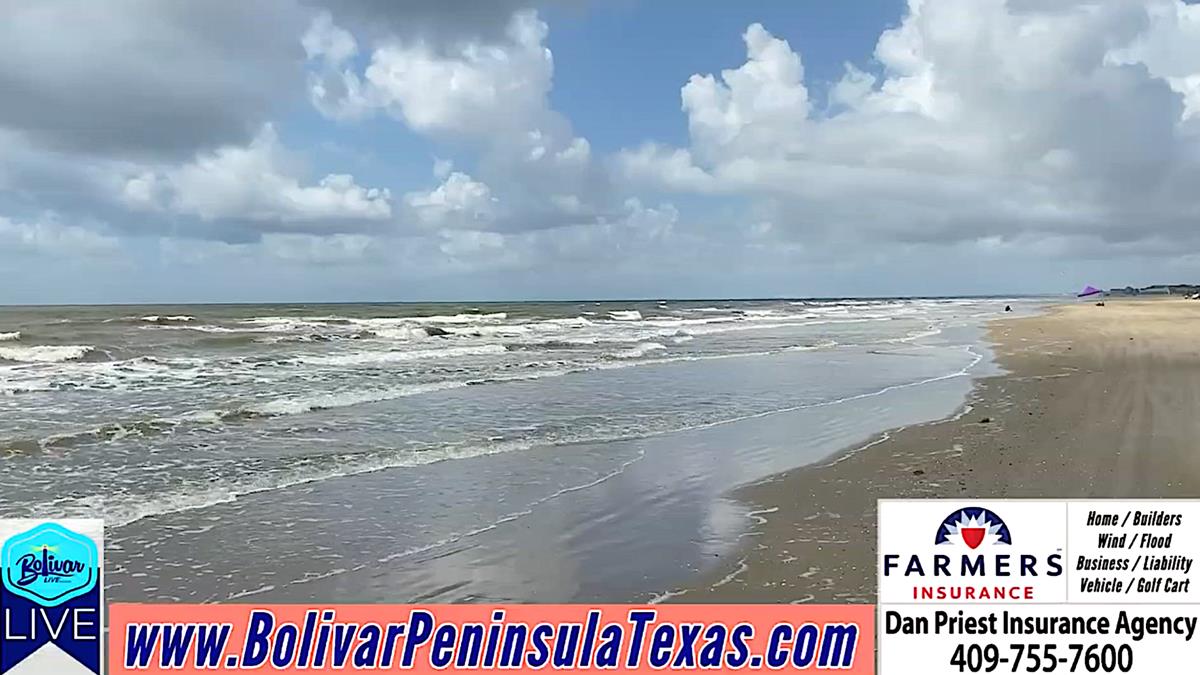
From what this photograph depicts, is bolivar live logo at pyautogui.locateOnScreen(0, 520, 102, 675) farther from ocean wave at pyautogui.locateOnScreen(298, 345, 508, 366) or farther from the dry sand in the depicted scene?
ocean wave at pyautogui.locateOnScreen(298, 345, 508, 366)

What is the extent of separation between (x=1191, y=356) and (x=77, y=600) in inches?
905

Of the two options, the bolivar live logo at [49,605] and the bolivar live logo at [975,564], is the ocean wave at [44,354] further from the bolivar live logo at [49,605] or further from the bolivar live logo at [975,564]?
the bolivar live logo at [975,564]

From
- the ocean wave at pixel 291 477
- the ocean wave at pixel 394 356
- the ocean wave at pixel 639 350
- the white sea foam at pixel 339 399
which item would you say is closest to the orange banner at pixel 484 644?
the ocean wave at pixel 291 477

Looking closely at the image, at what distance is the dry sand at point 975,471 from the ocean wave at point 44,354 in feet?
82.4

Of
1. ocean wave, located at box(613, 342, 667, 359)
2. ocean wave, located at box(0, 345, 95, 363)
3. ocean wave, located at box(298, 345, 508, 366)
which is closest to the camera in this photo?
ocean wave, located at box(298, 345, 508, 366)

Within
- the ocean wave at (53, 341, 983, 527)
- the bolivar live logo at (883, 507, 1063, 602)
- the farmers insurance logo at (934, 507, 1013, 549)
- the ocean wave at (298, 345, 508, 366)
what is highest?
the farmers insurance logo at (934, 507, 1013, 549)

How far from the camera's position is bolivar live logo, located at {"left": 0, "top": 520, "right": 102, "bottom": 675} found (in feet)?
11.7

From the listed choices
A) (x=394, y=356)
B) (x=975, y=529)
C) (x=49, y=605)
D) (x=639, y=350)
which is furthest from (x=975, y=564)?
(x=639, y=350)

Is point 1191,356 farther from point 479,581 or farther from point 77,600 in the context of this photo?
point 77,600

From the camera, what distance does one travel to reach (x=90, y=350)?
1069 inches

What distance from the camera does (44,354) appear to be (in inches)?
1035

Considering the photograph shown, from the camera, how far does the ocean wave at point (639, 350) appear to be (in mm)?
24438

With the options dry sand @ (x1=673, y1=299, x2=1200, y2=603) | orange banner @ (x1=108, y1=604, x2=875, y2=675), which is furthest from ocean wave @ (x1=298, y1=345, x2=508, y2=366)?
orange banner @ (x1=108, y1=604, x2=875, y2=675)

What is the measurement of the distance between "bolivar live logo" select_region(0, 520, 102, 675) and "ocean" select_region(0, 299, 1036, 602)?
5.37ft
